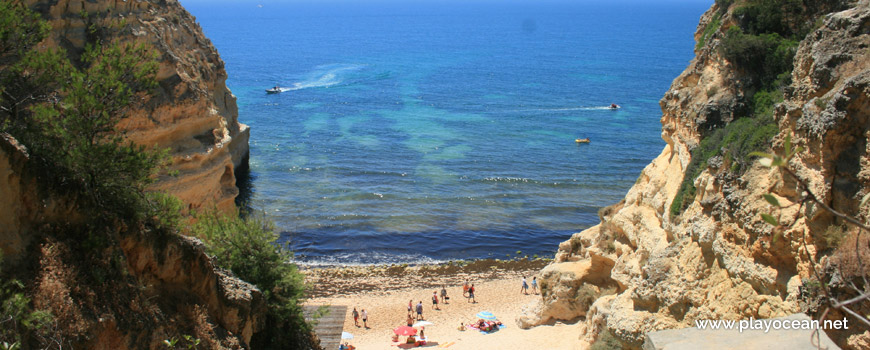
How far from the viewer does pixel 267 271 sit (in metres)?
16.0

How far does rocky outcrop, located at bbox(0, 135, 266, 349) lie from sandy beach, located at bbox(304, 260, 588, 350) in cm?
925

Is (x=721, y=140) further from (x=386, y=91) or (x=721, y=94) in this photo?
(x=386, y=91)

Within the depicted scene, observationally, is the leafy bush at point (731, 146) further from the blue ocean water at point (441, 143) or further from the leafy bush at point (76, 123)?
the blue ocean water at point (441, 143)

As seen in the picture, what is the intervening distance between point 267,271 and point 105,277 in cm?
621

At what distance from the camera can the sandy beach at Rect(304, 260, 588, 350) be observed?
73.3 ft

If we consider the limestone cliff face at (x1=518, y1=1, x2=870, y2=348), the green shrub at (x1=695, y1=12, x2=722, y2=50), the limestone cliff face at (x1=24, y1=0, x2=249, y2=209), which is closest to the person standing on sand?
the limestone cliff face at (x1=518, y1=1, x2=870, y2=348)

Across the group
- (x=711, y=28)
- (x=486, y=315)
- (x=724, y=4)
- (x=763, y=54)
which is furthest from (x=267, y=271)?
(x=724, y=4)

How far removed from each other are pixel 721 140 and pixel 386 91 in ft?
221

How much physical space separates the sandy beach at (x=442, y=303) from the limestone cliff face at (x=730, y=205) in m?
3.00

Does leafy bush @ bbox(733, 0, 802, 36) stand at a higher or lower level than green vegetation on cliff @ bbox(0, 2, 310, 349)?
higher

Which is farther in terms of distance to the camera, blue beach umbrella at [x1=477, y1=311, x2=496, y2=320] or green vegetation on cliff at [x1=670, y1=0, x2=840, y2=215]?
blue beach umbrella at [x1=477, y1=311, x2=496, y2=320]

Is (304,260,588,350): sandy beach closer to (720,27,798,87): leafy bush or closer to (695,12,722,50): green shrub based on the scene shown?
(720,27,798,87): leafy bush

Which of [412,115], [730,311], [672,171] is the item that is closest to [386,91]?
[412,115]

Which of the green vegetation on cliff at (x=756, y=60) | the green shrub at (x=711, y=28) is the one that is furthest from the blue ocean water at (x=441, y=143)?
the green vegetation on cliff at (x=756, y=60)
